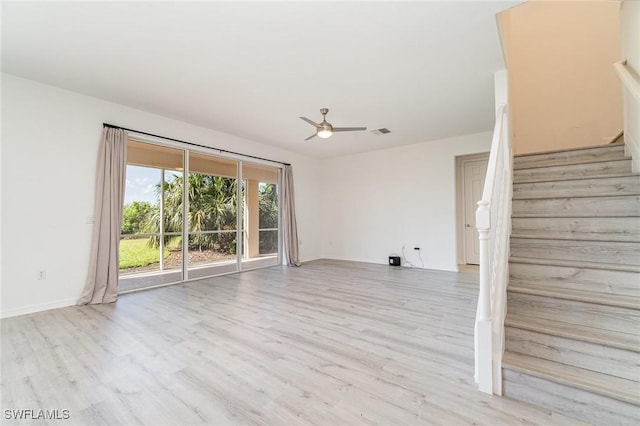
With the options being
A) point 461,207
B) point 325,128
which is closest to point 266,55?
point 325,128

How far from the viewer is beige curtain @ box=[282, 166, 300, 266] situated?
21.5ft

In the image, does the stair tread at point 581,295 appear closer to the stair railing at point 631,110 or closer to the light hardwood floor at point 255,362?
the light hardwood floor at point 255,362

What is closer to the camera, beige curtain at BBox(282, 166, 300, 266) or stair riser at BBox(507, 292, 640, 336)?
stair riser at BBox(507, 292, 640, 336)

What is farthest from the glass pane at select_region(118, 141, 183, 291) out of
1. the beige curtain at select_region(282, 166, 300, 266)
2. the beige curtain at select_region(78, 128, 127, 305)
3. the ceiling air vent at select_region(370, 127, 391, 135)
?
the ceiling air vent at select_region(370, 127, 391, 135)

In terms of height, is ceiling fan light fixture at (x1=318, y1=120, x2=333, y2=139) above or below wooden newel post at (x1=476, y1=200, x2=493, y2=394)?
above

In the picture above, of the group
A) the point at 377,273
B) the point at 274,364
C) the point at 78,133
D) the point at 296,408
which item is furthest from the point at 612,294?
the point at 78,133

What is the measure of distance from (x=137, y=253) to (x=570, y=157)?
6664 mm

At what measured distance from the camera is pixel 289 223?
21.6 ft

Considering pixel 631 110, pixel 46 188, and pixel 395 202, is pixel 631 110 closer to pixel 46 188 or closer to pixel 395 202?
pixel 395 202

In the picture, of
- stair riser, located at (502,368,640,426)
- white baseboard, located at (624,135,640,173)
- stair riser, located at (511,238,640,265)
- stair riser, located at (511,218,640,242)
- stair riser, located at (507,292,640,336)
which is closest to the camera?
stair riser, located at (502,368,640,426)

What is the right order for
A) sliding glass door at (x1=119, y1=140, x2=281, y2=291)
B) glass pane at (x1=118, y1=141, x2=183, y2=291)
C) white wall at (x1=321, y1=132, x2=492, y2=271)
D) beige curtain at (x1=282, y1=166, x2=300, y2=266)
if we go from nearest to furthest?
1. glass pane at (x1=118, y1=141, x2=183, y2=291)
2. sliding glass door at (x1=119, y1=140, x2=281, y2=291)
3. white wall at (x1=321, y1=132, x2=492, y2=271)
4. beige curtain at (x1=282, y1=166, x2=300, y2=266)

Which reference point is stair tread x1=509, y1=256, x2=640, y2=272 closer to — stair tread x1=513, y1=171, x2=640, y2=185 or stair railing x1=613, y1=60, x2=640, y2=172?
stair tread x1=513, y1=171, x2=640, y2=185

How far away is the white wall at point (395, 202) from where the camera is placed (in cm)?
579

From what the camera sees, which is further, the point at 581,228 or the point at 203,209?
the point at 203,209
